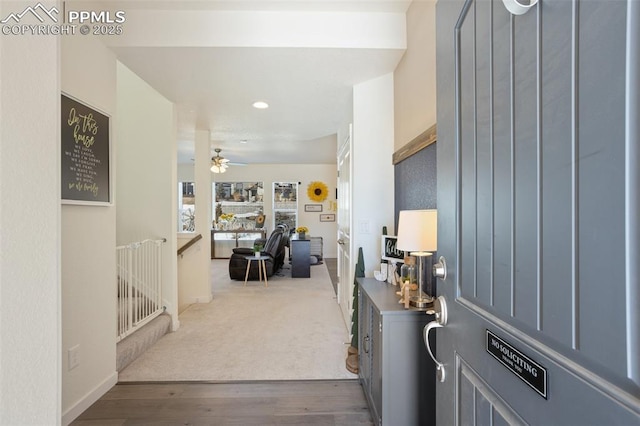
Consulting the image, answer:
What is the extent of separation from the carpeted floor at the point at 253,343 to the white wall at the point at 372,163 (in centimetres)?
103

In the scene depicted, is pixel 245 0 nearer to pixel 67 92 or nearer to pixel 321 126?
pixel 67 92

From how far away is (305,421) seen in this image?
6.11ft

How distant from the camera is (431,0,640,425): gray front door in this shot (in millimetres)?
424

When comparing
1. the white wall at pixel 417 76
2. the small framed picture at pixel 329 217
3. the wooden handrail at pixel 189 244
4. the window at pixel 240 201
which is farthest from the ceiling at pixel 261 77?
the small framed picture at pixel 329 217

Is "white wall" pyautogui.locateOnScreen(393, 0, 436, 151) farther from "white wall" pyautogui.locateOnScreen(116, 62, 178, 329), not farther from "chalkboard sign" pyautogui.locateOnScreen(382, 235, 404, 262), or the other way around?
"white wall" pyautogui.locateOnScreen(116, 62, 178, 329)

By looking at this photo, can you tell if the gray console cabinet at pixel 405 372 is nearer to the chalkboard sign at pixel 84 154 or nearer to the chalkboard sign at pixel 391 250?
the chalkboard sign at pixel 391 250

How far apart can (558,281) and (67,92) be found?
252 centimetres

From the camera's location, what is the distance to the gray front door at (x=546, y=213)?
424mm

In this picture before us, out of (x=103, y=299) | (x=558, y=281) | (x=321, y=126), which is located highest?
(x=321, y=126)

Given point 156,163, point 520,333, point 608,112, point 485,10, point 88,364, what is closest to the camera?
point 608,112

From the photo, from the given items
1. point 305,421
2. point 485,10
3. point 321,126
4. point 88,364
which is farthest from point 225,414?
point 321,126

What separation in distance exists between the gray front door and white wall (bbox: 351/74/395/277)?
1.80 meters

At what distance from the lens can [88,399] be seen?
202 centimetres
